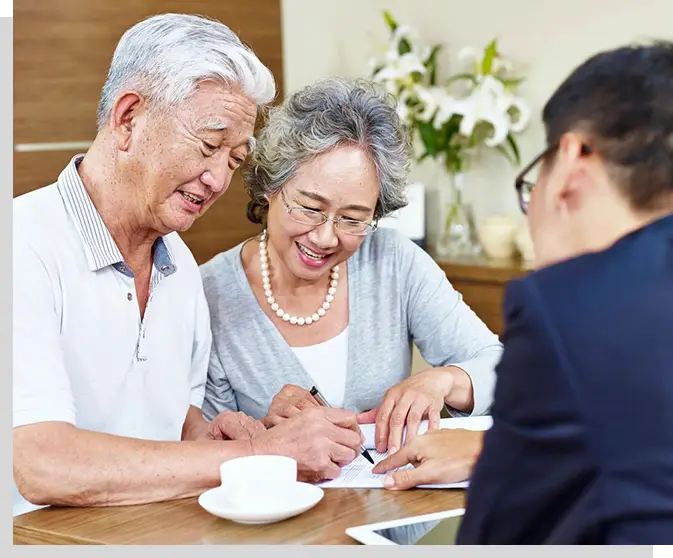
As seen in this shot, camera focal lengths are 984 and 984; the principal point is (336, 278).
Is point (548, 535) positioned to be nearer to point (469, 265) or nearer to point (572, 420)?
point (572, 420)

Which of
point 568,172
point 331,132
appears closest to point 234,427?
point 331,132

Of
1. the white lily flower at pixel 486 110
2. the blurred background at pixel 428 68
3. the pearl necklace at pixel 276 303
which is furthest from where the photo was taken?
the white lily flower at pixel 486 110

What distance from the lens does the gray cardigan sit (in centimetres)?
203

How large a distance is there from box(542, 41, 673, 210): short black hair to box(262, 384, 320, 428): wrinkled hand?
2.93 ft

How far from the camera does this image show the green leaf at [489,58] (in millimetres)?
3539

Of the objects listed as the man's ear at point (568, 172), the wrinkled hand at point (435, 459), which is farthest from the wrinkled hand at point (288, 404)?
the man's ear at point (568, 172)

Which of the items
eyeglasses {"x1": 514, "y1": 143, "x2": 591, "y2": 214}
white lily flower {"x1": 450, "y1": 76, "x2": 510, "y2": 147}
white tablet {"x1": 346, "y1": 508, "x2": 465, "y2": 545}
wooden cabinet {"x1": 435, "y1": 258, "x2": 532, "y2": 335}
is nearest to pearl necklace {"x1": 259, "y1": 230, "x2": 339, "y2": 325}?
white tablet {"x1": 346, "y1": 508, "x2": 465, "y2": 545}

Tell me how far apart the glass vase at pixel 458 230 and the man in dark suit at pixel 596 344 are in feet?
9.03

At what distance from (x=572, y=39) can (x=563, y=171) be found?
269 cm

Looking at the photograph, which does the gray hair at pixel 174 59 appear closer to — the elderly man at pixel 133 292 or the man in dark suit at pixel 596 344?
the elderly man at pixel 133 292

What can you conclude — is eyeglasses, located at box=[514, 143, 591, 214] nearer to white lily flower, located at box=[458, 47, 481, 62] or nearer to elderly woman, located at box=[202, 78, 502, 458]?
elderly woman, located at box=[202, 78, 502, 458]

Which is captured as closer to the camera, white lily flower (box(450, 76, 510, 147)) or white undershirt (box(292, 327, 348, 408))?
white undershirt (box(292, 327, 348, 408))

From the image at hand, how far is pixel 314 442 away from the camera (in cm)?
151

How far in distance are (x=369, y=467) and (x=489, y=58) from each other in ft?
7.55
